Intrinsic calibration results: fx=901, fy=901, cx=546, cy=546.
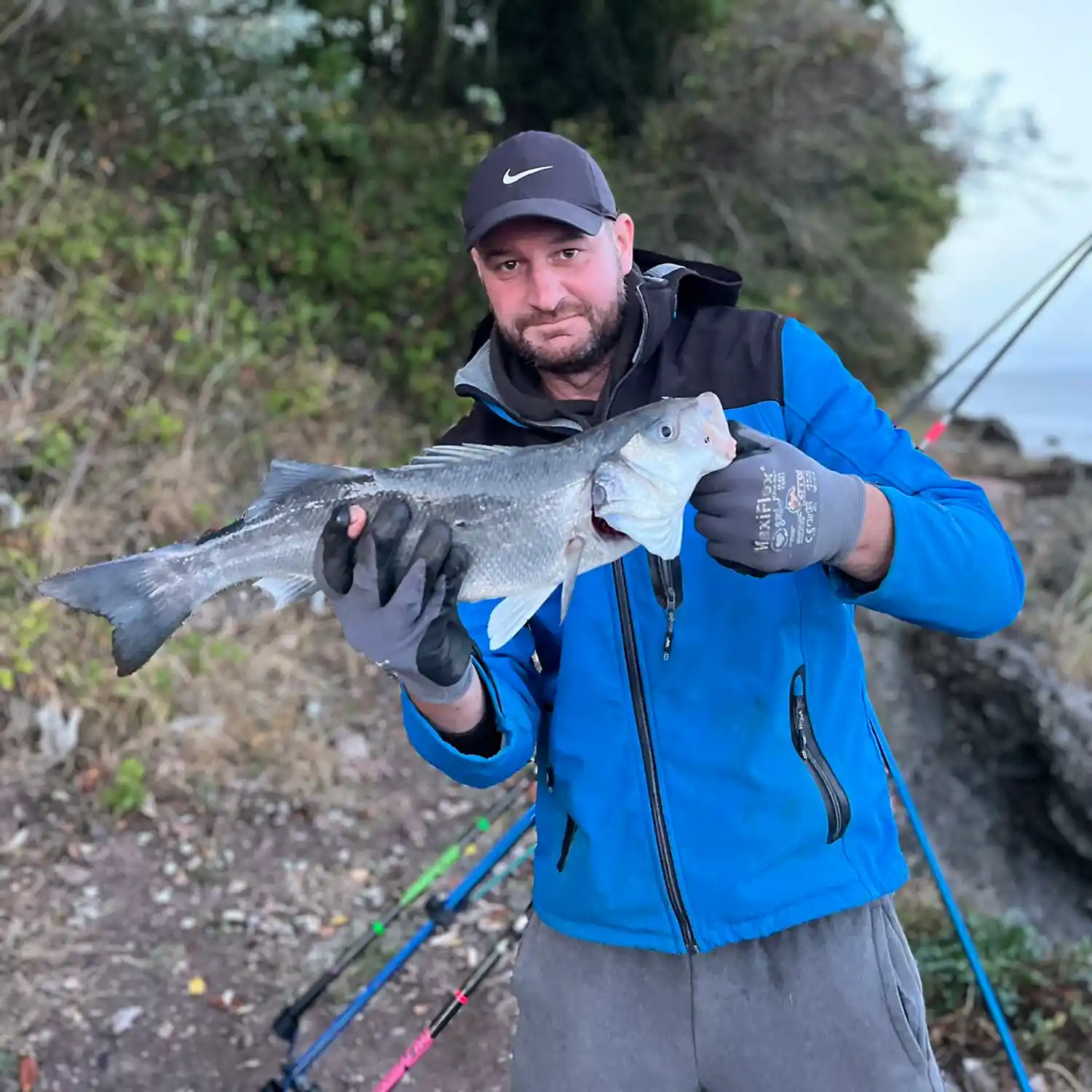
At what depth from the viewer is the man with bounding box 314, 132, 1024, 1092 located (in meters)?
2.00

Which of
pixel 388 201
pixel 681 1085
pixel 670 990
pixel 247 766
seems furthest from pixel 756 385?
pixel 388 201

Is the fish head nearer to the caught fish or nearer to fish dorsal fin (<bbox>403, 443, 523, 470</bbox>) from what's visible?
the caught fish

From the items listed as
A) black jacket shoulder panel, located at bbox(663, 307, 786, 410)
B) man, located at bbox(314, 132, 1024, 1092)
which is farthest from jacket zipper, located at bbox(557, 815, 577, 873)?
black jacket shoulder panel, located at bbox(663, 307, 786, 410)

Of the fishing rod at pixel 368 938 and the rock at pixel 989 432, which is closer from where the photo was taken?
the fishing rod at pixel 368 938

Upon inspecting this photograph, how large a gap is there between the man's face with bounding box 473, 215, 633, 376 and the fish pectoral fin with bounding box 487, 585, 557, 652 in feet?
1.99

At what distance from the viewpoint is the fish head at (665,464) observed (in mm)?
1948

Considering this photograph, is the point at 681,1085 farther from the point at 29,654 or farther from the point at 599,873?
the point at 29,654

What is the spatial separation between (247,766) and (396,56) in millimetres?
7020

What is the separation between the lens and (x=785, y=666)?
82.6 inches

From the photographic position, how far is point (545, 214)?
2.23m

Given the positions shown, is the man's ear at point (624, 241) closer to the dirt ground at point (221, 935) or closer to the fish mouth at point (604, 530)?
the fish mouth at point (604, 530)

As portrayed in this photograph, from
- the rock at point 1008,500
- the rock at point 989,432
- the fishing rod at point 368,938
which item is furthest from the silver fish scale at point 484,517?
the rock at point 989,432

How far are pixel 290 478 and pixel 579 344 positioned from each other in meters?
0.80

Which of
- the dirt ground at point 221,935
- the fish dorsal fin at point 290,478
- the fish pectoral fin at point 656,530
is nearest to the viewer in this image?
the fish pectoral fin at point 656,530
